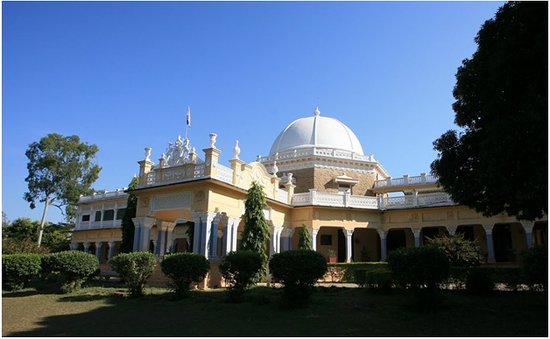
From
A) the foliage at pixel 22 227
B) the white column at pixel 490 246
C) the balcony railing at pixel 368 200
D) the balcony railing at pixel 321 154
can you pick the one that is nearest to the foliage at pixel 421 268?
the balcony railing at pixel 368 200

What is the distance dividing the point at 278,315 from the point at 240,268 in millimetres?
3093

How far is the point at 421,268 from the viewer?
34.9 ft

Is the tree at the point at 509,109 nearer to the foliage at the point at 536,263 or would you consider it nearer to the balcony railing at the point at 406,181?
the foliage at the point at 536,263

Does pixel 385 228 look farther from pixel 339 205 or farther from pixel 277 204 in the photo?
pixel 277 204

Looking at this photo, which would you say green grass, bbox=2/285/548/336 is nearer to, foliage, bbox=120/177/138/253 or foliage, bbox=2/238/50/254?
foliage, bbox=120/177/138/253

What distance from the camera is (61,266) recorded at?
590 inches

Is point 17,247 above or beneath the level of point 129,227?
beneath

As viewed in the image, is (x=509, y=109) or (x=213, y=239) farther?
(x=213, y=239)

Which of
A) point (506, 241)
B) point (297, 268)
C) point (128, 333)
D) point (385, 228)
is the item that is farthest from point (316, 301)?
point (506, 241)

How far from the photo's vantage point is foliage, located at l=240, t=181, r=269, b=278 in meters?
18.6

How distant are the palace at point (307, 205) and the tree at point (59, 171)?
166 inches

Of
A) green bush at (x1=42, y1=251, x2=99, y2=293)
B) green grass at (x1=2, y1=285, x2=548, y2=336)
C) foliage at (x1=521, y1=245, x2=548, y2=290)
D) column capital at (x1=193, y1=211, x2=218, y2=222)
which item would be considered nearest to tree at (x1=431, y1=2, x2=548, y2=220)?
foliage at (x1=521, y1=245, x2=548, y2=290)

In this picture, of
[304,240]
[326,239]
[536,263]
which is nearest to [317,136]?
[326,239]

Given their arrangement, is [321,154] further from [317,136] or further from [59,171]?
[59,171]
